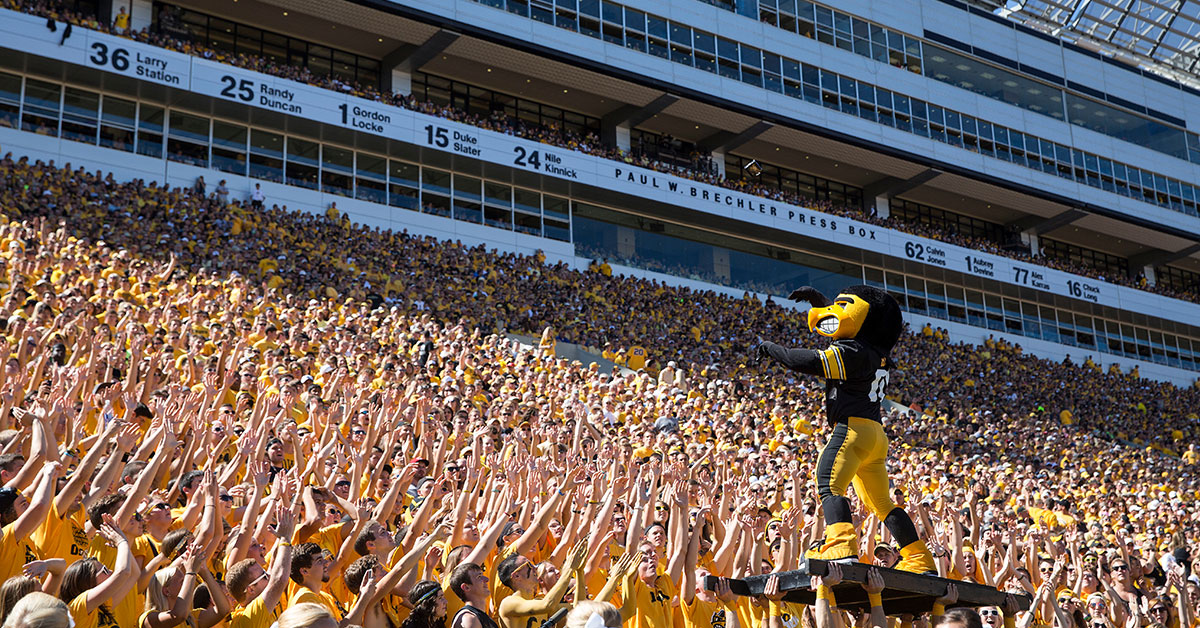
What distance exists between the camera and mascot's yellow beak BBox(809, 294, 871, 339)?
24.0 ft

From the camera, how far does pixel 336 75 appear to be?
36688 mm

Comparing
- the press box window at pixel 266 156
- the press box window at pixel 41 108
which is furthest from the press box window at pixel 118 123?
the press box window at pixel 266 156

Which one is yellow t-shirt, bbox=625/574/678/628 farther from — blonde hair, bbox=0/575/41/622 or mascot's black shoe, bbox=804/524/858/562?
blonde hair, bbox=0/575/41/622

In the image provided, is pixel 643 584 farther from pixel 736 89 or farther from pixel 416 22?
pixel 736 89

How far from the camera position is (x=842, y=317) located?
7328 mm

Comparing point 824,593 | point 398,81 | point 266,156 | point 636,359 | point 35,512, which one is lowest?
point 824,593

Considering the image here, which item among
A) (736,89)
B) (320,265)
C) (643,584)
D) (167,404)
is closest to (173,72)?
(320,265)

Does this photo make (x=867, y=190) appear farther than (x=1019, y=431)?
Yes

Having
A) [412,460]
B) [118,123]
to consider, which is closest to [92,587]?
[412,460]

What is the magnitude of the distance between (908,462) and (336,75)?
82.0ft

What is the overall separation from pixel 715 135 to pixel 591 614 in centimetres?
4002

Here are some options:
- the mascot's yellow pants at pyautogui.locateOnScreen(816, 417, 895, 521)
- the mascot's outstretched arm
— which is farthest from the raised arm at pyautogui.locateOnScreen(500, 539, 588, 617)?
the mascot's outstretched arm

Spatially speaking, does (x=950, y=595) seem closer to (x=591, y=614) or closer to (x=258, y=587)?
(x=591, y=614)

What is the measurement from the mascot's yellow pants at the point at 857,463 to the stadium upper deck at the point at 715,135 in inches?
1098
